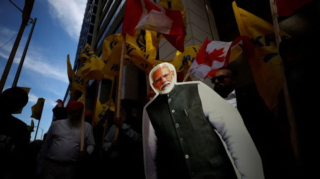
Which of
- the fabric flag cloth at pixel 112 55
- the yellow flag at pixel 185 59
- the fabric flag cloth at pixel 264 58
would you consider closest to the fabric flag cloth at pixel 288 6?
the fabric flag cloth at pixel 264 58

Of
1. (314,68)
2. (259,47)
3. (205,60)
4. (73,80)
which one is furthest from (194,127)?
(73,80)

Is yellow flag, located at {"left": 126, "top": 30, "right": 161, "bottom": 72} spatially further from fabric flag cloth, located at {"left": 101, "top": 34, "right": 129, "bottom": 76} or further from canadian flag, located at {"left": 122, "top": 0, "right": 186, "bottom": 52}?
canadian flag, located at {"left": 122, "top": 0, "right": 186, "bottom": 52}

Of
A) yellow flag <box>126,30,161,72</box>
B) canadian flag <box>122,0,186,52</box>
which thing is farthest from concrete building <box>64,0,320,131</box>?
canadian flag <box>122,0,186,52</box>

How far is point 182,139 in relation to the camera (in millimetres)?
1364

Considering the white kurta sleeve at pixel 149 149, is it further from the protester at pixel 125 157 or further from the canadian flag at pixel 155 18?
the canadian flag at pixel 155 18

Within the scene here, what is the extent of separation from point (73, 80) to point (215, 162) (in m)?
3.35

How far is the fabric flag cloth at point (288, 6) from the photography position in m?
1.97

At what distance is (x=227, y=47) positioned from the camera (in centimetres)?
256

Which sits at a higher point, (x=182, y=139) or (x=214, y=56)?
(x=214, y=56)

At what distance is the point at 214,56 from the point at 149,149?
181cm

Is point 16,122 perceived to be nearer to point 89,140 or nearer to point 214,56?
point 89,140

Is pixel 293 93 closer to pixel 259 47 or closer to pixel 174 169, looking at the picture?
pixel 259 47

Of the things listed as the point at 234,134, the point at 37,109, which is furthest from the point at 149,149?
the point at 37,109

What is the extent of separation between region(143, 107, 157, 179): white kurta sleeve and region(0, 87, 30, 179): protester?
55.9 inches
